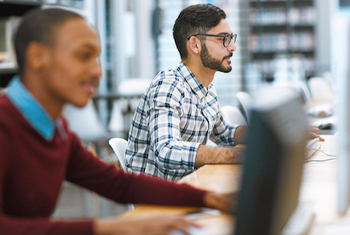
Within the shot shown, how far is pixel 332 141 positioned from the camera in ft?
5.94

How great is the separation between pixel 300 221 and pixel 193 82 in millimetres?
1025

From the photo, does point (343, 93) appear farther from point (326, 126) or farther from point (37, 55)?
point (326, 126)

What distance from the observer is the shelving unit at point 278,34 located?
855cm

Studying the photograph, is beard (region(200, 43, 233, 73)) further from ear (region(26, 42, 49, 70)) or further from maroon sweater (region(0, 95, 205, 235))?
ear (region(26, 42, 49, 70))

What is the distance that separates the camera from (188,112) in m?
1.64

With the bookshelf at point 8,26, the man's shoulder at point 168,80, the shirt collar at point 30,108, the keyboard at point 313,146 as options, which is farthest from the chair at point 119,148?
the bookshelf at point 8,26

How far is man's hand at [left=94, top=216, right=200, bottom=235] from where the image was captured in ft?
2.21

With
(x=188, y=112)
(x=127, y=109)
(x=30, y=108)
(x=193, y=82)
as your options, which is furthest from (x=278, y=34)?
(x=30, y=108)

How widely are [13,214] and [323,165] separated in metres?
0.98

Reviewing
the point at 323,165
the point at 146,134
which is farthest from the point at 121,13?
the point at 323,165

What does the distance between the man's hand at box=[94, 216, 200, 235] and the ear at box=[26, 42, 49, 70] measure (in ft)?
0.95

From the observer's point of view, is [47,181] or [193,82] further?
[193,82]

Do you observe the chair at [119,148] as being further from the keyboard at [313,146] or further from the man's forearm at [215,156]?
the keyboard at [313,146]

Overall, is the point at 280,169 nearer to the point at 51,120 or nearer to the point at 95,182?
the point at 51,120
